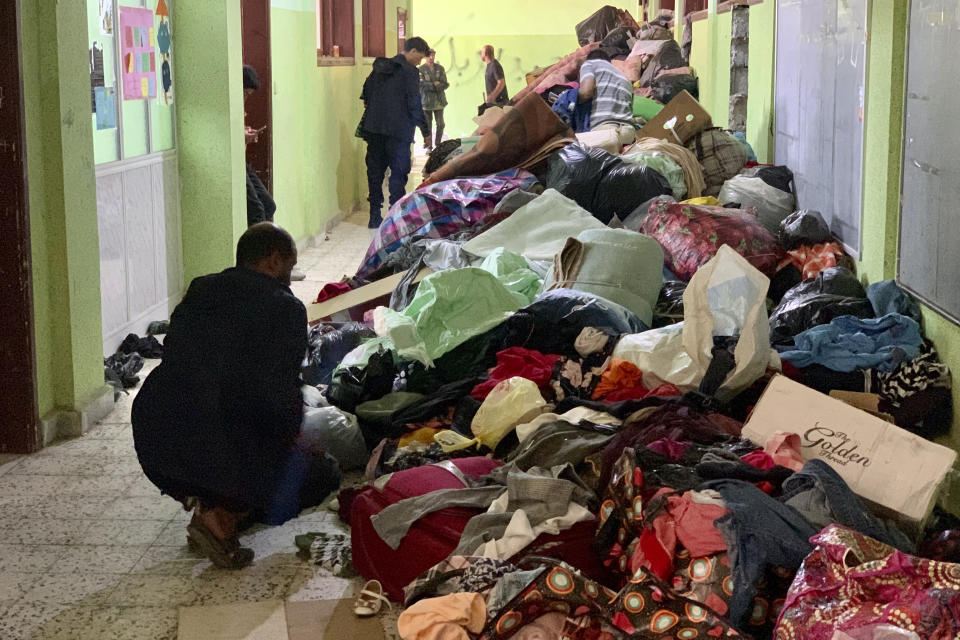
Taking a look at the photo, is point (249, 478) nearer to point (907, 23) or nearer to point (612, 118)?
point (907, 23)

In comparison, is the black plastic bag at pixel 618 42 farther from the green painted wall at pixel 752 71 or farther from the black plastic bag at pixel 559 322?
the black plastic bag at pixel 559 322

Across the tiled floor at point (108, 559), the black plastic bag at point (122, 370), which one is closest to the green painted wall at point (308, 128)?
the black plastic bag at point (122, 370)

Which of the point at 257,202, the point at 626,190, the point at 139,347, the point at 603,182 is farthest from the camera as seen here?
the point at 257,202

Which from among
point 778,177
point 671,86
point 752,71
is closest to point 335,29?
point 671,86

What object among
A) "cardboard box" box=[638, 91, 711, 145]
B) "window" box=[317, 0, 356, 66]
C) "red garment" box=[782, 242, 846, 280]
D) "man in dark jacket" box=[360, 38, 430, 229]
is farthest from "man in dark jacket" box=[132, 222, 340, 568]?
"window" box=[317, 0, 356, 66]

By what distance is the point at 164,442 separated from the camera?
3.45m

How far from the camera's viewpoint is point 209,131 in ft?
22.1

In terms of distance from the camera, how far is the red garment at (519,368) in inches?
162

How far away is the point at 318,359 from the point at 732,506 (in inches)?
100

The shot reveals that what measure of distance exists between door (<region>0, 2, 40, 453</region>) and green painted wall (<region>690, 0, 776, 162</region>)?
454 cm

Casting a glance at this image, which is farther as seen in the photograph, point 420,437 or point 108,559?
point 420,437

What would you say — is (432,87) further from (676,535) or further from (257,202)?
(676,535)

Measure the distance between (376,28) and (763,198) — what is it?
935cm

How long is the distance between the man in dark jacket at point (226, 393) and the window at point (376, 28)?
11337 millimetres
